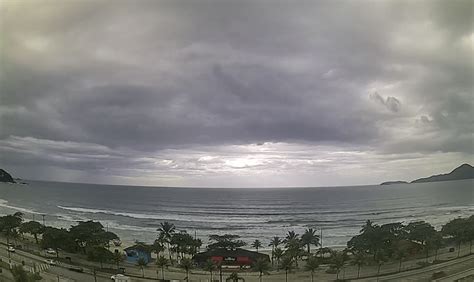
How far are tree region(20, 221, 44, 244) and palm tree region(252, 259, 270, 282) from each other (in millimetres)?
6565

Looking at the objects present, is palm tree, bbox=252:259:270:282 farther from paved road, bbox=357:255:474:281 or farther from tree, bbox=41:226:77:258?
tree, bbox=41:226:77:258

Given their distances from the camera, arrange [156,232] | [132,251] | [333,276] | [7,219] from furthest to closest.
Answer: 1. [156,232]
2. [7,219]
3. [132,251]
4. [333,276]

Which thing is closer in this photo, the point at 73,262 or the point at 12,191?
the point at 73,262

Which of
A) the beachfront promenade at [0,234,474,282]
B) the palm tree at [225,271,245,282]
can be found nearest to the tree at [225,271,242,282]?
the palm tree at [225,271,245,282]

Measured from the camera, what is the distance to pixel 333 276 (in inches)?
355

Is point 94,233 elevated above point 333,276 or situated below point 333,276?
above

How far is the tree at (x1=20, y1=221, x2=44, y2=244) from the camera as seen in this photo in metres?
10.4

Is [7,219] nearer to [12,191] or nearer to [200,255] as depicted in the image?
[12,191]

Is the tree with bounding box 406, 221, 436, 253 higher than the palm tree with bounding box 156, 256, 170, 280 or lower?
higher

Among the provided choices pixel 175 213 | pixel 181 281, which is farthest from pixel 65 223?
pixel 175 213

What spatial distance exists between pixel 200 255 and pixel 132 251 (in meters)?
2.17

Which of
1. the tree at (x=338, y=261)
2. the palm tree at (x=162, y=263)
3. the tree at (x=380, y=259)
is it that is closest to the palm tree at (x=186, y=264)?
the palm tree at (x=162, y=263)

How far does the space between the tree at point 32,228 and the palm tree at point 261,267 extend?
6565mm

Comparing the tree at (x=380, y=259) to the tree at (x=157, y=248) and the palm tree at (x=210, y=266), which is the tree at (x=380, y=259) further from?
the tree at (x=157, y=248)
